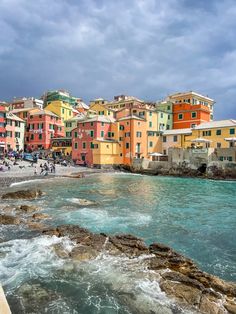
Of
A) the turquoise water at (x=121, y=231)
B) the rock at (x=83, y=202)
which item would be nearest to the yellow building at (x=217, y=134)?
the turquoise water at (x=121, y=231)

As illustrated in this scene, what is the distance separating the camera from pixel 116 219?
21422 mm

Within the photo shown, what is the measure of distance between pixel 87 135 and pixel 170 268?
5860cm

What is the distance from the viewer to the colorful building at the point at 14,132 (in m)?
71.0

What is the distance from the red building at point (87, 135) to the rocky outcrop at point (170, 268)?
5150cm

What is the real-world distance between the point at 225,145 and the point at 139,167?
762 inches

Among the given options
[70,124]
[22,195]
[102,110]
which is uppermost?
[102,110]

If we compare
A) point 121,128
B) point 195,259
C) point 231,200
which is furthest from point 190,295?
point 121,128

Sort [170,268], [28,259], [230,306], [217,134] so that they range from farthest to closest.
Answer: [217,134], [28,259], [170,268], [230,306]

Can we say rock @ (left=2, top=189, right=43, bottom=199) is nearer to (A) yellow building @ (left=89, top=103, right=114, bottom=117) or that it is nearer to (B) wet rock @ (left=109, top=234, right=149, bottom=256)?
(B) wet rock @ (left=109, top=234, right=149, bottom=256)

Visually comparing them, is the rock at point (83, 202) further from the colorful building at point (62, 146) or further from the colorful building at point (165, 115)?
the colorful building at point (165, 115)

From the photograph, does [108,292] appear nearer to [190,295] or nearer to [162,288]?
[162,288]

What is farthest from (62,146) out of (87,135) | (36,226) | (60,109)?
(36,226)

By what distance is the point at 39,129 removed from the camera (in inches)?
3054

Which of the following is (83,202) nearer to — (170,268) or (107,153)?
(170,268)
